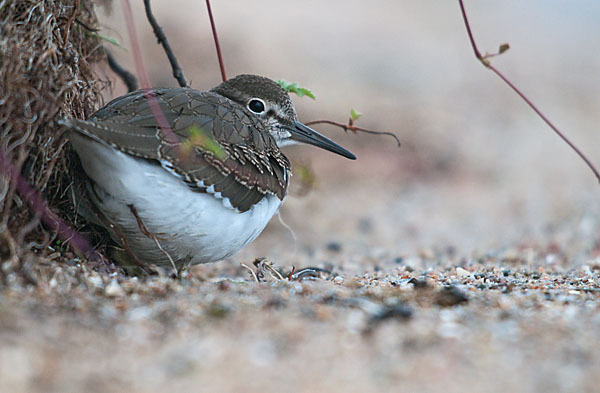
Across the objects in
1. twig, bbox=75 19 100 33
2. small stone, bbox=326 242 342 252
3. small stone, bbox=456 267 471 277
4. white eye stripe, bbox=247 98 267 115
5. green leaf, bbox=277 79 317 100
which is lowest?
small stone, bbox=326 242 342 252

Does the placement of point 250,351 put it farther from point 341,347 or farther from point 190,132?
point 190,132

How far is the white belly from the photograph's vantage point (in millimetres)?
3080

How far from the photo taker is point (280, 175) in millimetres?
3822

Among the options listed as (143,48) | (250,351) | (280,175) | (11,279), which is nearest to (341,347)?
Result: (250,351)

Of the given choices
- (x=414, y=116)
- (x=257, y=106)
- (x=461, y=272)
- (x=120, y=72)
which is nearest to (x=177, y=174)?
(x=257, y=106)

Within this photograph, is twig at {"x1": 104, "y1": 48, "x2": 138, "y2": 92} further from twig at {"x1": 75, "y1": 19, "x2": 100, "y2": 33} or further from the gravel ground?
the gravel ground

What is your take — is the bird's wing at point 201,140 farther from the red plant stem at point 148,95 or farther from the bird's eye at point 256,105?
the bird's eye at point 256,105

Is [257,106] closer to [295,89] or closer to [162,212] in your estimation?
[295,89]

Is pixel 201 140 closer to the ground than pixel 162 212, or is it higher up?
higher up

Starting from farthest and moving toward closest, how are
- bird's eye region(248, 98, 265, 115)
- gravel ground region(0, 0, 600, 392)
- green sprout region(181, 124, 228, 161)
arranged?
bird's eye region(248, 98, 265, 115)
green sprout region(181, 124, 228, 161)
gravel ground region(0, 0, 600, 392)

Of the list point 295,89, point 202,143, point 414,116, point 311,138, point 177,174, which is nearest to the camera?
point 202,143

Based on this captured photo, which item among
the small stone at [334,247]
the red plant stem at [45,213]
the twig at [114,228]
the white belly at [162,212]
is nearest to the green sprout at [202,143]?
the white belly at [162,212]

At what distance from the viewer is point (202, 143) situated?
3.07 metres

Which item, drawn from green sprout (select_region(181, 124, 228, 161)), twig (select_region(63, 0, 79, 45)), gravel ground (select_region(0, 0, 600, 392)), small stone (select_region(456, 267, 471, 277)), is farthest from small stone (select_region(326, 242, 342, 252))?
twig (select_region(63, 0, 79, 45))
